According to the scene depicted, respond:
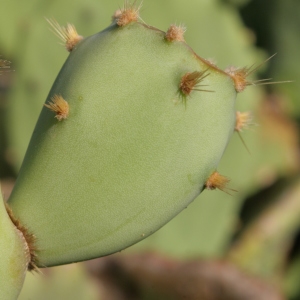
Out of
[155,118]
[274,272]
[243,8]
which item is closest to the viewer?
[155,118]

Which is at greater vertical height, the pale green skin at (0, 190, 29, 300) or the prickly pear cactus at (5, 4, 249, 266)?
the prickly pear cactus at (5, 4, 249, 266)

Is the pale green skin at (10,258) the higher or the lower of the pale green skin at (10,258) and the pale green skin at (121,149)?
the lower

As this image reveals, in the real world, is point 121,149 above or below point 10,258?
above

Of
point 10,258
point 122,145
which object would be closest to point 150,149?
point 122,145

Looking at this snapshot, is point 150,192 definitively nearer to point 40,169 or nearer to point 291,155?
point 40,169

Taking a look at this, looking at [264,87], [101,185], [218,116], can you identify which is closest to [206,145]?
[218,116]

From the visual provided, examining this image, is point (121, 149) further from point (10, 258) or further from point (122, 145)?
point (10, 258)
